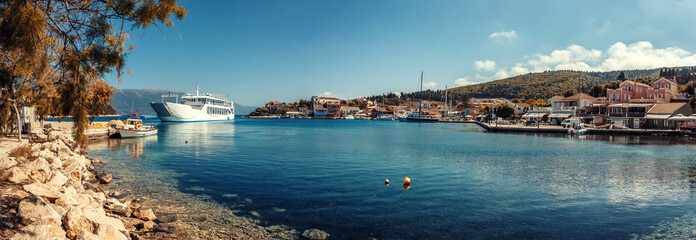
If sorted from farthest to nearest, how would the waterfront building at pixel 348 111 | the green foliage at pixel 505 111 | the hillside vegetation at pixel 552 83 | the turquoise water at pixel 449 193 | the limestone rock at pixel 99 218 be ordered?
the waterfront building at pixel 348 111 < the hillside vegetation at pixel 552 83 < the green foliage at pixel 505 111 < the turquoise water at pixel 449 193 < the limestone rock at pixel 99 218

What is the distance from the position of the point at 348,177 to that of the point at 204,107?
308 feet

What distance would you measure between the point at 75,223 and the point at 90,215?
1108mm

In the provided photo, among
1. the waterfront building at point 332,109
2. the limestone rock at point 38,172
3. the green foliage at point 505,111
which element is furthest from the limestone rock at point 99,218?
the waterfront building at point 332,109

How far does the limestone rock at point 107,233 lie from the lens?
231 inches

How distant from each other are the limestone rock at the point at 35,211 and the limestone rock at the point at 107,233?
65cm

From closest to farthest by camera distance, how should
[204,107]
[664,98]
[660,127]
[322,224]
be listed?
[322,224], [660,127], [664,98], [204,107]

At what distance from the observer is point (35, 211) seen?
559 cm

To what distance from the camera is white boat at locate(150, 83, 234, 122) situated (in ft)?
281

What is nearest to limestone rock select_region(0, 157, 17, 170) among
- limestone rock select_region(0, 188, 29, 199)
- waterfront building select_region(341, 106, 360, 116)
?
limestone rock select_region(0, 188, 29, 199)

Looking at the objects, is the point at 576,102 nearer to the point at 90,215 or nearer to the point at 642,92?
the point at 642,92

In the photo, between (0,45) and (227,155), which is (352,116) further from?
(0,45)

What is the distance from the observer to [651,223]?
978 centimetres

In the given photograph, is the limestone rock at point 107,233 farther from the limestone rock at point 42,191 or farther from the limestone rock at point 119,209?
the limestone rock at point 119,209

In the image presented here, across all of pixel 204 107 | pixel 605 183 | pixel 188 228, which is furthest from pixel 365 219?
pixel 204 107
